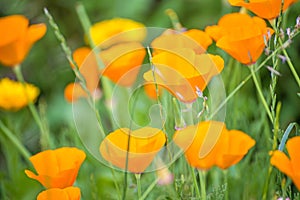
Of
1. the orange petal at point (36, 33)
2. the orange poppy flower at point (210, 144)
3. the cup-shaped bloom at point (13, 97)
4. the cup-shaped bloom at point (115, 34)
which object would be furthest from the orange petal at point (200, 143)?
the cup-shaped bloom at point (13, 97)

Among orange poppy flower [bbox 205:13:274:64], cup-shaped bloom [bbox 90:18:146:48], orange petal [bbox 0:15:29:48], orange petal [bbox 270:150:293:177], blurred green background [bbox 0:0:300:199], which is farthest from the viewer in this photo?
blurred green background [bbox 0:0:300:199]

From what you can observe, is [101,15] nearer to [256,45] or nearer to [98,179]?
[98,179]

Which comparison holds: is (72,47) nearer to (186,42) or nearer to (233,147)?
(186,42)

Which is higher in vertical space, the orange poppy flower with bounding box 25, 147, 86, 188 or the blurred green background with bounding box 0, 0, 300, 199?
the orange poppy flower with bounding box 25, 147, 86, 188

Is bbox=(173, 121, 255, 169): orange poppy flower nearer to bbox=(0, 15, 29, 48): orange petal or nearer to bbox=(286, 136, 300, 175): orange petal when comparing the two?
bbox=(286, 136, 300, 175): orange petal

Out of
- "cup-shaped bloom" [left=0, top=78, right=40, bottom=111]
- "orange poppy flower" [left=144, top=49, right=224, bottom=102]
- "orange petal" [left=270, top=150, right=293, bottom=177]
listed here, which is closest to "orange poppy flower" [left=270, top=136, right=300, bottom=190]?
"orange petal" [left=270, top=150, right=293, bottom=177]

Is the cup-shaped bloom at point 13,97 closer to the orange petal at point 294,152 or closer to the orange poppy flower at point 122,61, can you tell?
the orange poppy flower at point 122,61

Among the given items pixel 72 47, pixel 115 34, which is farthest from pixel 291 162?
pixel 72 47

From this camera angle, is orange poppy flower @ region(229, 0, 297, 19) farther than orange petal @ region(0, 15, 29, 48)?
No
